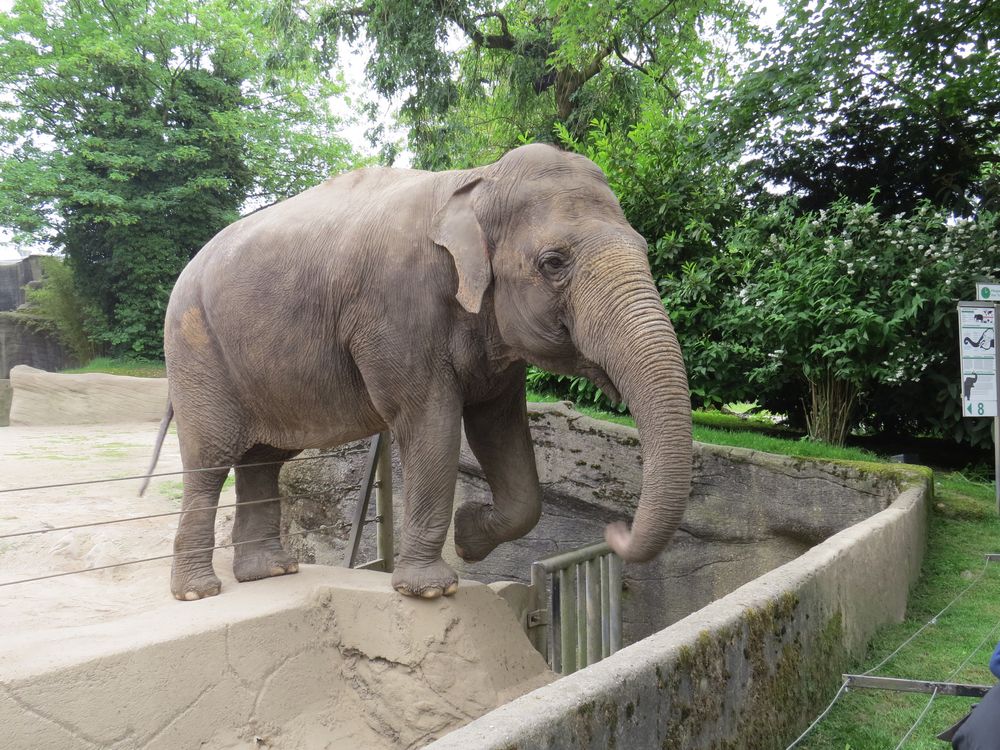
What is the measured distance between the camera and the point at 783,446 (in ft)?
22.5

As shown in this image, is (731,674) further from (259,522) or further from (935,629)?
(259,522)

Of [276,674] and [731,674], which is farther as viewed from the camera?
[276,674]

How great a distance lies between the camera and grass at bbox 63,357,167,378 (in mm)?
18703

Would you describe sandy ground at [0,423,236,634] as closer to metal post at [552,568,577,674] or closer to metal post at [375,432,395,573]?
metal post at [375,432,395,573]

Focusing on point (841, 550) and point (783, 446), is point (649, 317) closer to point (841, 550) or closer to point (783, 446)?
point (841, 550)

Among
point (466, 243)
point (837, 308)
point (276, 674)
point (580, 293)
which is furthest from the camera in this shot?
point (837, 308)

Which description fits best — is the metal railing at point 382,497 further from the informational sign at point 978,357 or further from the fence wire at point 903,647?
the informational sign at point 978,357

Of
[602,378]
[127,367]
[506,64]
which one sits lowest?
[602,378]

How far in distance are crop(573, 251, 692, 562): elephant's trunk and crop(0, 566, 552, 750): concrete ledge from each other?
119 centimetres

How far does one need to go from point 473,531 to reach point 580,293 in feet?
5.44

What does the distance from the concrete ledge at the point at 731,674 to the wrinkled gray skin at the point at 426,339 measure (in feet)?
1.52

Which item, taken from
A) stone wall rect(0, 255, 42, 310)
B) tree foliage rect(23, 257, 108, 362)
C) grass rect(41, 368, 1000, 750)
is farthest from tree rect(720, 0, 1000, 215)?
stone wall rect(0, 255, 42, 310)

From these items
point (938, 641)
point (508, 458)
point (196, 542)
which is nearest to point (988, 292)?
point (938, 641)

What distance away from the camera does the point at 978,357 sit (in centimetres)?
628
